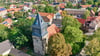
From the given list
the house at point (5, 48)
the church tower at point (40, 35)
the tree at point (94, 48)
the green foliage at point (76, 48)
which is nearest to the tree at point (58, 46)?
the church tower at point (40, 35)

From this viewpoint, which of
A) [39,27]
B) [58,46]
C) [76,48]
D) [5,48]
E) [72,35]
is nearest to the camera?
[58,46]

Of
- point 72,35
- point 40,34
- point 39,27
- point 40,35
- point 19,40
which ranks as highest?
point 39,27

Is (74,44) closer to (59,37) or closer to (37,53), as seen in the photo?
(59,37)

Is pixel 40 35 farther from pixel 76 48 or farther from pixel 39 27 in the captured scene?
pixel 76 48

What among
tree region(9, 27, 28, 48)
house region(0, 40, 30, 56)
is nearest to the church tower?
tree region(9, 27, 28, 48)

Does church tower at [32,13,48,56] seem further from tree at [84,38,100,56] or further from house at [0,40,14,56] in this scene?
tree at [84,38,100,56]

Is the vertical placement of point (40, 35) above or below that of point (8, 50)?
above

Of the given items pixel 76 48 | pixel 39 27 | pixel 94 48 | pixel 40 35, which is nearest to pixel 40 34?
pixel 40 35

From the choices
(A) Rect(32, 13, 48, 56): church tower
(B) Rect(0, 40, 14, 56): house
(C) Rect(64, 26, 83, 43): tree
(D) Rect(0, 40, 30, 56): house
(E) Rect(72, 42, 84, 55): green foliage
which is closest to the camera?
(A) Rect(32, 13, 48, 56): church tower
